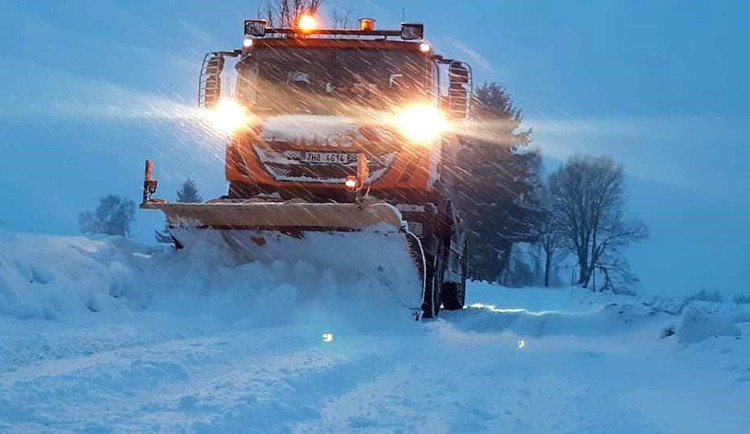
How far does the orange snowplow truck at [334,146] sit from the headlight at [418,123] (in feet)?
0.05

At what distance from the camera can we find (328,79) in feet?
27.7

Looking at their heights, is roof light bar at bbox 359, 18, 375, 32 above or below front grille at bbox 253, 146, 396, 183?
above

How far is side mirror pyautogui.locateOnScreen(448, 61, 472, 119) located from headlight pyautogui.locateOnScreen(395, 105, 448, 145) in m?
0.43

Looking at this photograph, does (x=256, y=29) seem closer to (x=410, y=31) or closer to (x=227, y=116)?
(x=227, y=116)

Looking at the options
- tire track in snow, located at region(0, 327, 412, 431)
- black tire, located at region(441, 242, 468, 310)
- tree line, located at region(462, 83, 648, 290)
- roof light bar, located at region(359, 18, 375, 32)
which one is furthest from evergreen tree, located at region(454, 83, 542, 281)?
tire track in snow, located at region(0, 327, 412, 431)

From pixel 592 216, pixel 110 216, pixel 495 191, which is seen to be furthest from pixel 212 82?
pixel 110 216

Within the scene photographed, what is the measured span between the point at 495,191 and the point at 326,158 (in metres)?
25.9

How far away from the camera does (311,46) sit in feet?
28.2

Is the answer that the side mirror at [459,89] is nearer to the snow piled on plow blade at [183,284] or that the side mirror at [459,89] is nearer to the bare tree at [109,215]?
the snow piled on plow blade at [183,284]

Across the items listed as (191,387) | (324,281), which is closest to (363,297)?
(324,281)

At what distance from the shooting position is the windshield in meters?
8.33

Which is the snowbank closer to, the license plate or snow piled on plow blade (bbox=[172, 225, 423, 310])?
snow piled on plow blade (bbox=[172, 225, 423, 310])

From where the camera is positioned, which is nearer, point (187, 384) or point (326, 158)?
point (187, 384)

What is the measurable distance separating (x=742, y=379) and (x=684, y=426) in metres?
1.78
